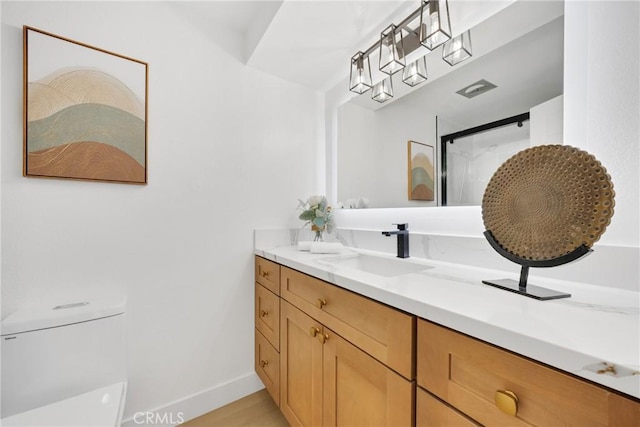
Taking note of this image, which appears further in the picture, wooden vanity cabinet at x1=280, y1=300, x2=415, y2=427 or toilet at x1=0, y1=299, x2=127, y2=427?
toilet at x1=0, y1=299, x2=127, y2=427

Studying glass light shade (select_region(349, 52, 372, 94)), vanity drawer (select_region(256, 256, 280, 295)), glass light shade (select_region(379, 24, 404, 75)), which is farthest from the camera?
glass light shade (select_region(349, 52, 372, 94))

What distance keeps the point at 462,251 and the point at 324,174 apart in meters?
1.20

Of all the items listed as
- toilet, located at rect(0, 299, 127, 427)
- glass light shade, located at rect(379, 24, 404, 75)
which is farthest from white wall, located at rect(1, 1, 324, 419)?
glass light shade, located at rect(379, 24, 404, 75)

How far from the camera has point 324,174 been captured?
81.5 inches

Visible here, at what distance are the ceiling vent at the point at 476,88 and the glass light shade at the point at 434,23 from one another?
0.22 metres

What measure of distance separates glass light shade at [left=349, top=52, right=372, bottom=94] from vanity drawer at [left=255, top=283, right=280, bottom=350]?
4.29 feet

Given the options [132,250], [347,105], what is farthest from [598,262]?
[132,250]

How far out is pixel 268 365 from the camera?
150 cm

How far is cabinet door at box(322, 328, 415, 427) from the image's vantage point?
0.69 metres

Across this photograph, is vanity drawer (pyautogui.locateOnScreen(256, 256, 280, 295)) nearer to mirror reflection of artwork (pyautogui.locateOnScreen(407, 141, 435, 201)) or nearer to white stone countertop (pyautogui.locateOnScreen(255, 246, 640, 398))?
white stone countertop (pyautogui.locateOnScreen(255, 246, 640, 398))

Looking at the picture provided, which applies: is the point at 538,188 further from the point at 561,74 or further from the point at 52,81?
the point at 52,81

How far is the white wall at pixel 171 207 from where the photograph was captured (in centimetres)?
114

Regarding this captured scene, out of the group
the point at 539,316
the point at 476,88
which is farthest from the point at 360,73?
the point at 539,316

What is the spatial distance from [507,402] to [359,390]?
0.46 m
